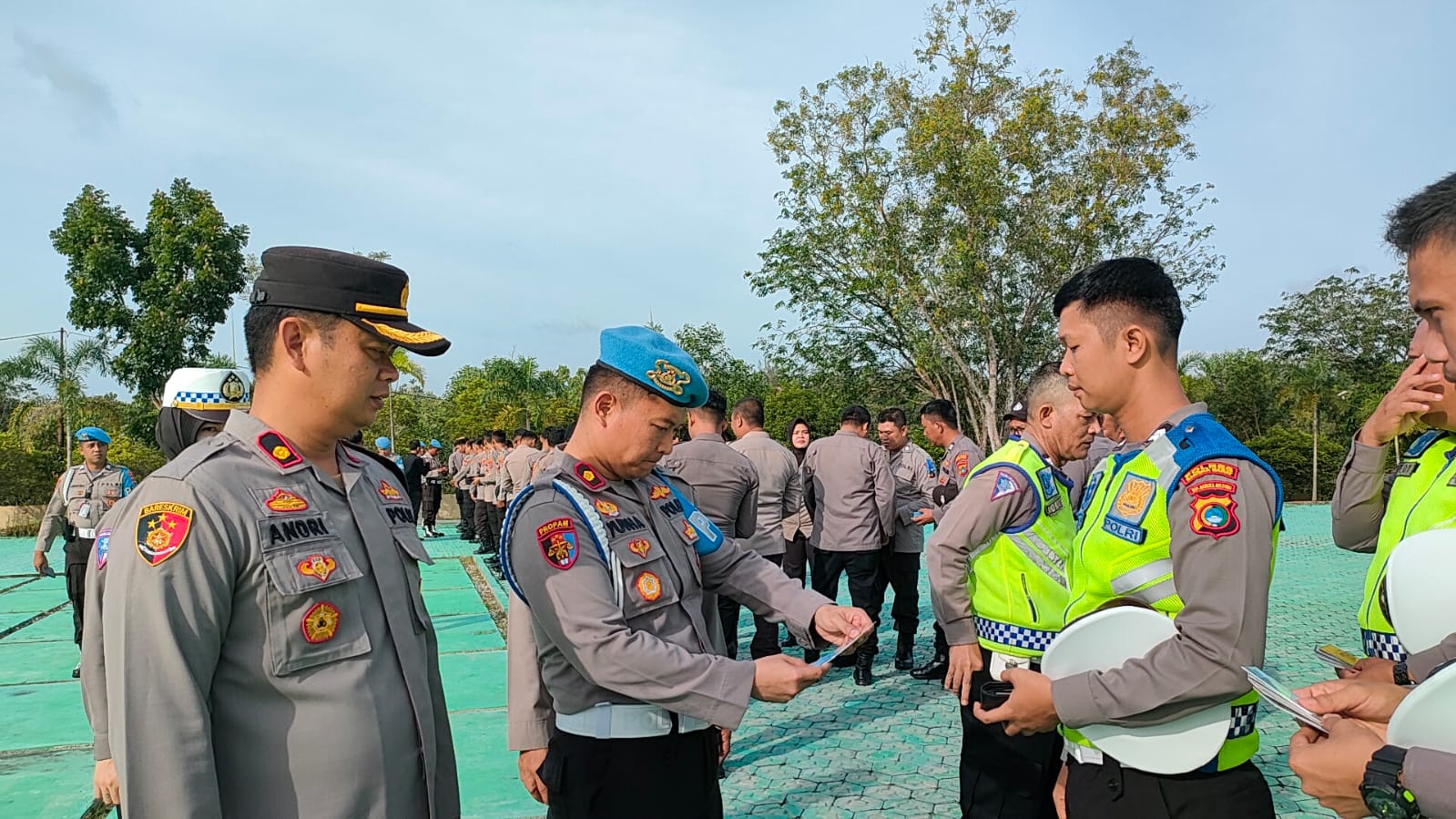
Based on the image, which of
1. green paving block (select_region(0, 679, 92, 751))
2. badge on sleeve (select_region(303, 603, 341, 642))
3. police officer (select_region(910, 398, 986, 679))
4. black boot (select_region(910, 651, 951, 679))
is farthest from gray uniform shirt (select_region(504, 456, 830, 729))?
police officer (select_region(910, 398, 986, 679))

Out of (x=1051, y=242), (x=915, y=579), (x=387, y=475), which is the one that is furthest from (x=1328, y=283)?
(x=387, y=475)

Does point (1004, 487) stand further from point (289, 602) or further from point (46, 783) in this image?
point (46, 783)

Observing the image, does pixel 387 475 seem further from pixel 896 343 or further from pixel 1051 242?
pixel 896 343

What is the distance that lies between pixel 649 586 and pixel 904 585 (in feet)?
17.7

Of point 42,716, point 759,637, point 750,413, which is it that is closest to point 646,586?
point 759,637

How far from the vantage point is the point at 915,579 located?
7.33 meters

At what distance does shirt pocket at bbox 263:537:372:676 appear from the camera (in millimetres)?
1653

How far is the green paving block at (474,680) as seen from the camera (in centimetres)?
595

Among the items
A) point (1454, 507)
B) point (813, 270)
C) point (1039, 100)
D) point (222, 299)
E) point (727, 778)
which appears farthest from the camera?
point (813, 270)

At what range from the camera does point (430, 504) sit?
1742 cm

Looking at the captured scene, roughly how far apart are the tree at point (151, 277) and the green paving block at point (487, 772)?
15023 millimetres

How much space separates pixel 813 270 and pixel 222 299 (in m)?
14.3

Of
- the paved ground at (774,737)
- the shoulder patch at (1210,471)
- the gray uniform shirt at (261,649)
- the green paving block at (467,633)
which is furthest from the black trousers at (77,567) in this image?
the shoulder patch at (1210,471)

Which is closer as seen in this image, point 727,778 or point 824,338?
point 727,778
